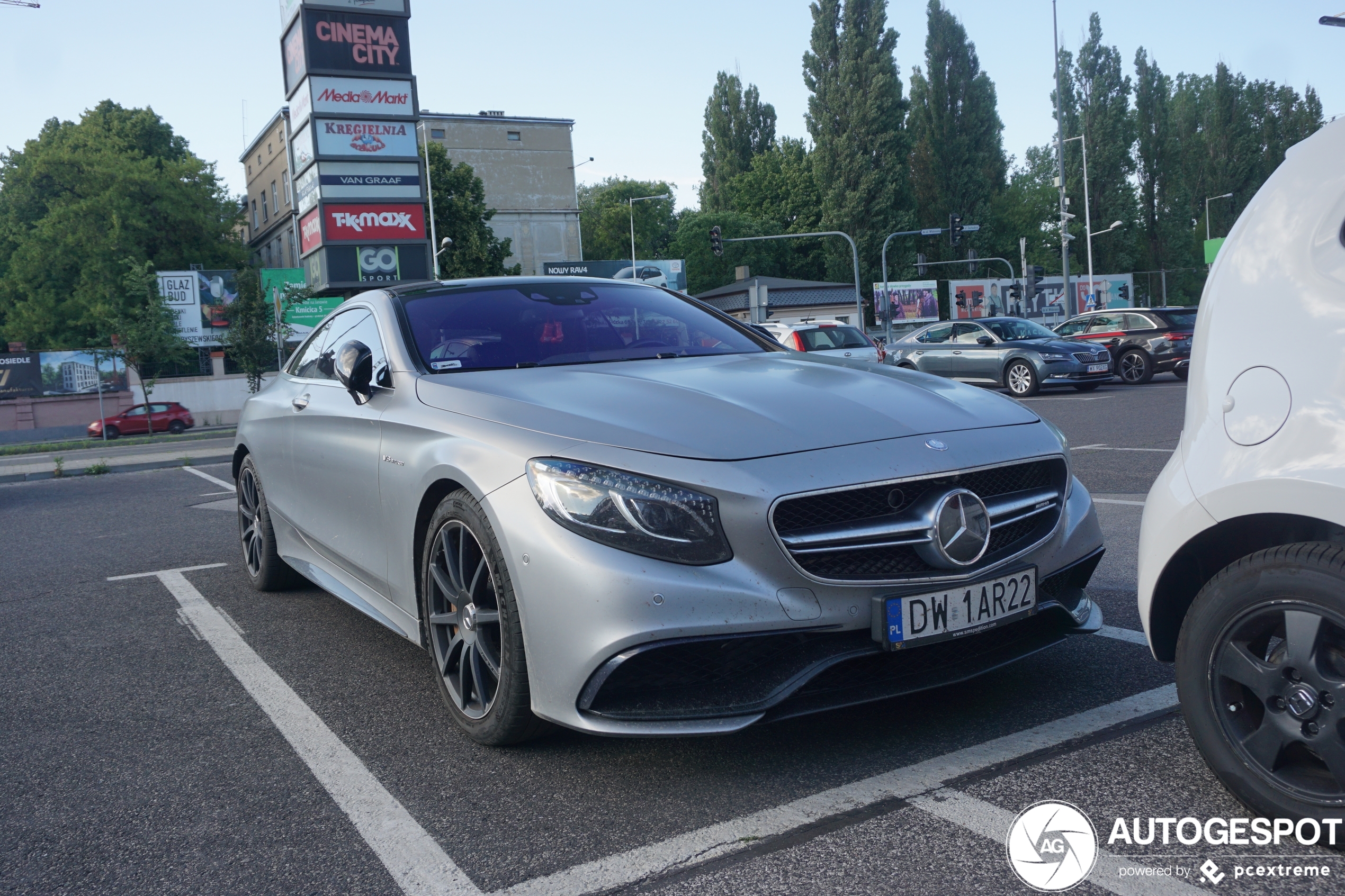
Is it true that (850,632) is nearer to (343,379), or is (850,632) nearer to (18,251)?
(343,379)

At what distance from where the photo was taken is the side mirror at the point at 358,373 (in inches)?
153

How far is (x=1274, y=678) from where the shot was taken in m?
2.16

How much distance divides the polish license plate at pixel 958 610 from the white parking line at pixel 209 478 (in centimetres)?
983

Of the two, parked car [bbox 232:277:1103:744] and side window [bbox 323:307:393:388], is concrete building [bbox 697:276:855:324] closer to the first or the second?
side window [bbox 323:307:393:388]

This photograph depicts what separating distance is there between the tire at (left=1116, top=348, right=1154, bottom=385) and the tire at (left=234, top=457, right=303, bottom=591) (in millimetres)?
18914

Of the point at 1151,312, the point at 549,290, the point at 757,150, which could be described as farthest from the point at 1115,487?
the point at 757,150

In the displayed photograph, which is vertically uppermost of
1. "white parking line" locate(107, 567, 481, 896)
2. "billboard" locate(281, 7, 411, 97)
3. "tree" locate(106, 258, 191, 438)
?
"billboard" locate(281, 7, 411, 97)

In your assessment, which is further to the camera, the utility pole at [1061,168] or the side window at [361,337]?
the utility pole at [1061,168]

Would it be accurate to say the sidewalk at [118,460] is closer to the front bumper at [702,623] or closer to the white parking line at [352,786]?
the white parking line at [352,786]

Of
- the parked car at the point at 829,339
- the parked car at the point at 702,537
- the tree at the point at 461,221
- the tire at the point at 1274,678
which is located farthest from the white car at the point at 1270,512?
the tree at the point at 461,221

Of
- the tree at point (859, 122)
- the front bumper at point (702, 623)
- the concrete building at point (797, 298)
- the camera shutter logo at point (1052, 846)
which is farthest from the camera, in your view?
the concrete building at point (797, 298)

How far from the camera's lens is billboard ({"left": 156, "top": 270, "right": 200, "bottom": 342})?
50969 millimetres

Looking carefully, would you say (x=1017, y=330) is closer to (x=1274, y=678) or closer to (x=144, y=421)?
(x=1274, y=678)

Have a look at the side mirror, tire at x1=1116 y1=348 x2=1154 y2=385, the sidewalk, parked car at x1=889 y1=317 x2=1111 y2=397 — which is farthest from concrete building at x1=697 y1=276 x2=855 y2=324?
the side mirror
